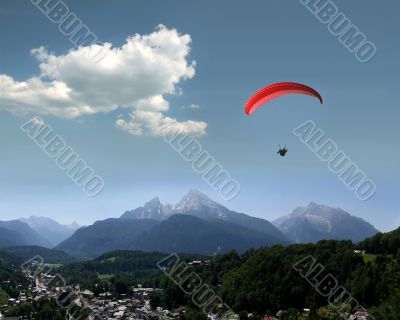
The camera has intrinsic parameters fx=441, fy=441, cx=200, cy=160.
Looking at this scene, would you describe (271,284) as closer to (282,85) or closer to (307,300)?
(307,300)

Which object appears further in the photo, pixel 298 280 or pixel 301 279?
pixel 301 279

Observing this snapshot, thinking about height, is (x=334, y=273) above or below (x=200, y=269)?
above

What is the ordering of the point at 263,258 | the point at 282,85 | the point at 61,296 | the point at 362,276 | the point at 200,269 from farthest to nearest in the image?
the point at 200,269, the point at 61,296, the point at 263,258, the point at 362,276, the point at 282,85

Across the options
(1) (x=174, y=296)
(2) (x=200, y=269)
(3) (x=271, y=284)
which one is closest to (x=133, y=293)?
(2) (x=200, y=269)

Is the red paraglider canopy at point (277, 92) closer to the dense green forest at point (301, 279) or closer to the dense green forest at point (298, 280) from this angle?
the dense green forest at point (301, 279)

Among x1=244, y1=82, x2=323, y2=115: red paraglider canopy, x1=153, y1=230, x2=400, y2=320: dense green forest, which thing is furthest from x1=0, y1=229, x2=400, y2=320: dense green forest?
x1=244, y1=82, x2=323, y2=115: red paraglider canopy

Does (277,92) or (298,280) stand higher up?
(277,92)

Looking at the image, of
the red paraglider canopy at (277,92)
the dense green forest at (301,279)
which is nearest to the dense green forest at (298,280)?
the dense green forest at (301,279)

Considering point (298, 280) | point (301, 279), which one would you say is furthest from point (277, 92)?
point (301, 279)

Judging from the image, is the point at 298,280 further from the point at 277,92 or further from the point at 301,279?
the point at 277,92
